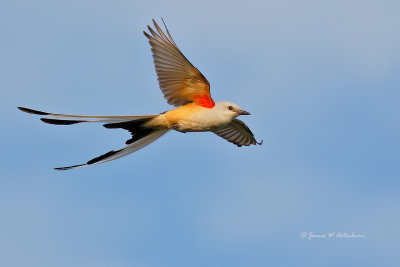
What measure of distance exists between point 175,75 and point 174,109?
507 millimetres

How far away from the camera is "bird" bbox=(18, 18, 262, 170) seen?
8.17 m

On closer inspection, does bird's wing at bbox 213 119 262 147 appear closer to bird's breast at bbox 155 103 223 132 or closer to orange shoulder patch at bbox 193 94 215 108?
orange shoulder patch at bbox 193 94 215 108

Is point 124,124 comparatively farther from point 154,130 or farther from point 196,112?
point 196,112

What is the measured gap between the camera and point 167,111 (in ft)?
27.6

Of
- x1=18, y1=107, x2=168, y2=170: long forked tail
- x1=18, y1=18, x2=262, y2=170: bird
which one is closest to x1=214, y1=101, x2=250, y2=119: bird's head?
x1=18, y1=18, x2=262, y2=170: bird

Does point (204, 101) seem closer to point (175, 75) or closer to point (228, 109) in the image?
point (228, 109)

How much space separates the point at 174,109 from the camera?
8.41m

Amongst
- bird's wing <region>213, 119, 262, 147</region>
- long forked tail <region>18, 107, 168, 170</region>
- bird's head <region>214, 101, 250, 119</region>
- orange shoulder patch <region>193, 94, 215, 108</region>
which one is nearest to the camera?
long forked tail <region>18, 107, 168, 170</region>

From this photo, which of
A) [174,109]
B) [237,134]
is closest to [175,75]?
[174,109]

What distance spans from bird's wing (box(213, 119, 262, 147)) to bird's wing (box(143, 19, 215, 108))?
2.30m

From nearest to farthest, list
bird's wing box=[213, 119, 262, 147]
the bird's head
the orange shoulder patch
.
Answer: the bird's head < the orange shoulder patch < bird's wing box=[213, 119, 262, 147]

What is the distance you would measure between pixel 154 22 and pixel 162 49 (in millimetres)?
414

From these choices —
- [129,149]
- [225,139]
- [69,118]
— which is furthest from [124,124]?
[225,139]

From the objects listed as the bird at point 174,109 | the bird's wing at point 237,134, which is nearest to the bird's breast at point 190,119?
the bird at point 174,109
